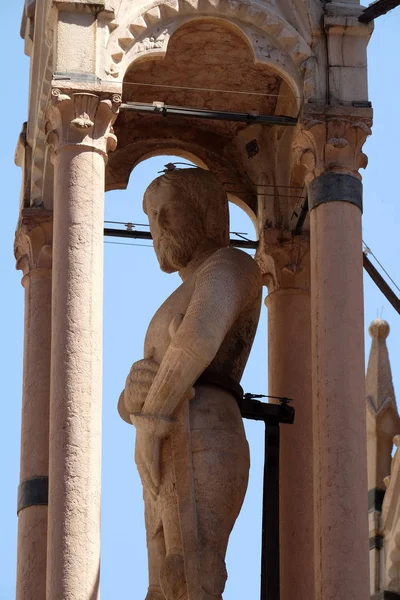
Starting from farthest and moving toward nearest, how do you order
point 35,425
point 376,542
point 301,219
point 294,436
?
point 376,542, point 301,219, point 294,436, point 35,425

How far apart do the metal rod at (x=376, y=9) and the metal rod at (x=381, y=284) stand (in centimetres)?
474

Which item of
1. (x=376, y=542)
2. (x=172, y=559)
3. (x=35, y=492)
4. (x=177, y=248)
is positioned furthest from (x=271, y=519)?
(x=376, y=542)

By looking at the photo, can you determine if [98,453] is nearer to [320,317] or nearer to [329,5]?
[320,317]

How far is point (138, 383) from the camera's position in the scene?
793 inches

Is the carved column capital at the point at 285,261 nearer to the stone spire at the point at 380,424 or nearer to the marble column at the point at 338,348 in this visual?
the marble column at the point at 338,348

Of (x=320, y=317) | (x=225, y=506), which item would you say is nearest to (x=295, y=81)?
(x=320, y=317)

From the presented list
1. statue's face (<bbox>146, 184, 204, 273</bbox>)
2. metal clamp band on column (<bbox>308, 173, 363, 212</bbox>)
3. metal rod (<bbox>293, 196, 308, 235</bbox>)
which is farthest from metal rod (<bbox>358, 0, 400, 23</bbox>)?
statue's face (<bbox>146, 184, 204, 273</bbox>)

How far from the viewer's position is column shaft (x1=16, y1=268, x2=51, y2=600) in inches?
805

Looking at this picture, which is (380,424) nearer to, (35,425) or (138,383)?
(35,425)

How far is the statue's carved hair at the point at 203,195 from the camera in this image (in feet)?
69.1

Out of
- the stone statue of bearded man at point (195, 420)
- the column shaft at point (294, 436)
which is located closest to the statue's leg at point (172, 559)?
the stone statue of bearded man at point (195, 420)

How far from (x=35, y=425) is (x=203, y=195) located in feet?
6.98

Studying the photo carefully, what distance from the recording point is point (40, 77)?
21406 mm

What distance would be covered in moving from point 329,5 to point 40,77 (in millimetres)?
2299
